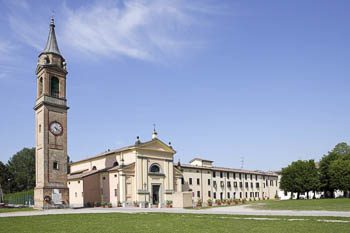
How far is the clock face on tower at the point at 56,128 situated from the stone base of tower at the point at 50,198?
7119 millimetres

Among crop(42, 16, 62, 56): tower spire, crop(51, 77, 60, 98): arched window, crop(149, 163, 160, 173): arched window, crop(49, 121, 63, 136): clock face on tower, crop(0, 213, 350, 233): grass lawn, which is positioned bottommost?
crop(0, 213, 350, 233): grass lawn

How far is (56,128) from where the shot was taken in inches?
1693

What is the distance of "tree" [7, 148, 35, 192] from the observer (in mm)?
98812

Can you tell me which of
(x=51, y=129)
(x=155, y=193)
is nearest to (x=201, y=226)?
(x=51, y=129)

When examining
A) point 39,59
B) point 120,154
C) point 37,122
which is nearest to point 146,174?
point 120,154

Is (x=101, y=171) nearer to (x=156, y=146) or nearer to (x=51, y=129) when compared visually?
(x=156, y=146)

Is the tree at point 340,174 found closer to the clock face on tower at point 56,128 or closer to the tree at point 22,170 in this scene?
the clock face on tower at point 56,128

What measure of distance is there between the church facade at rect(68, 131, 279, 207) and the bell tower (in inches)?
342

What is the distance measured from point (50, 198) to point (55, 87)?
14404mm

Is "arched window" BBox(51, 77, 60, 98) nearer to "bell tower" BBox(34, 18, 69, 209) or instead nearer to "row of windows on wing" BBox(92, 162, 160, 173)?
"bell tower" BBox(34, 18, 69, 209)

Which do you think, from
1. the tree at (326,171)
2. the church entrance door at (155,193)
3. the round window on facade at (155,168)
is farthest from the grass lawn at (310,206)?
the tree at (326,171)

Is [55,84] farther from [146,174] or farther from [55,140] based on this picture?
[146,174]

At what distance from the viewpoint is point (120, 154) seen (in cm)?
5219

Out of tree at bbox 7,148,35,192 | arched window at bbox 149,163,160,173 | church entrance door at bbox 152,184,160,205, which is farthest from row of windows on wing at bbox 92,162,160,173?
tree at bbox 7,148,35,192
